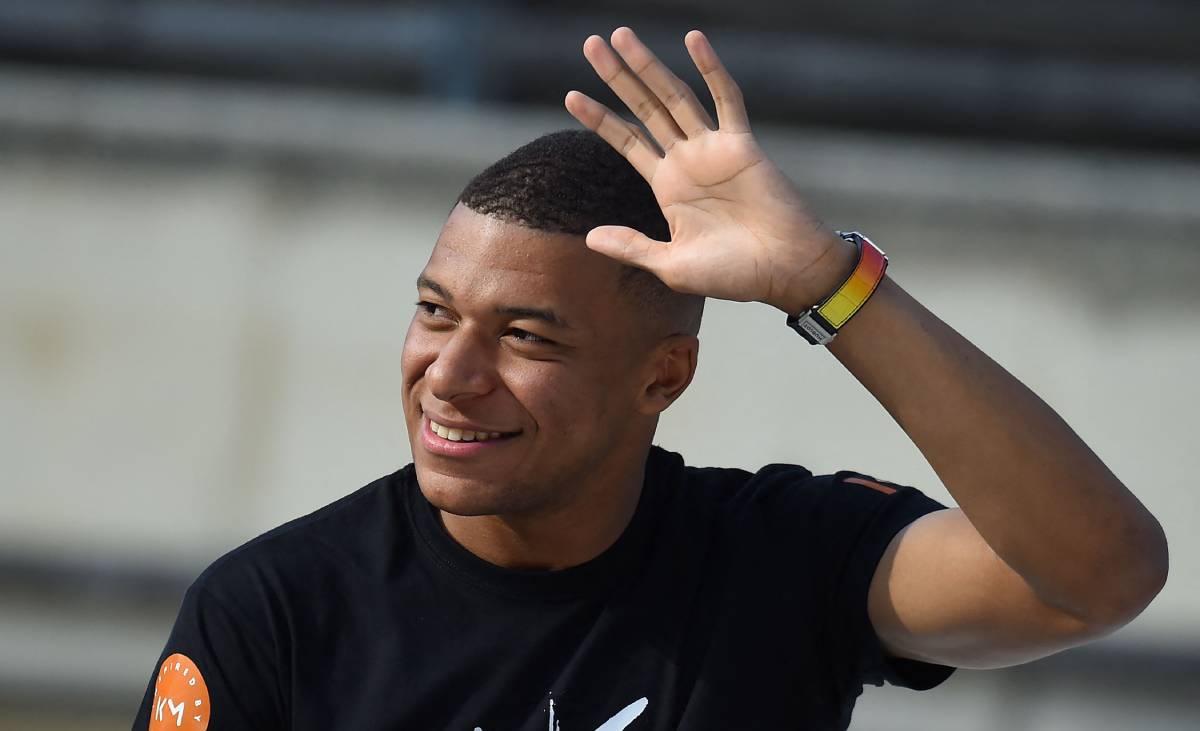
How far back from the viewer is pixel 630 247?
6.46 feet

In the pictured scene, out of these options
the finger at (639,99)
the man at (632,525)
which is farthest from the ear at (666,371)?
the finger at (639,99)

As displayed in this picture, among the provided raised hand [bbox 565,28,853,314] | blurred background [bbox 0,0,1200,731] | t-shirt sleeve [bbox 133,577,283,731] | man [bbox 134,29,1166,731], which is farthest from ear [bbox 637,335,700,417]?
blurred background [bbox 0,0,1200,731]

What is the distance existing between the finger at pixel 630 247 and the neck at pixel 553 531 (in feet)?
1.32

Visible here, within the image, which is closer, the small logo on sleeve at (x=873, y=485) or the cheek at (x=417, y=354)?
the cheek at (x=417, y=354)

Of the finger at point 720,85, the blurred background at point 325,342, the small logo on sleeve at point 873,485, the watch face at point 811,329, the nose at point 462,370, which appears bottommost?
the small logo on sleeve at point 873,485

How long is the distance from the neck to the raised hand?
0.41 m

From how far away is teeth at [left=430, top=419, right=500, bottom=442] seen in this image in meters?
2.06

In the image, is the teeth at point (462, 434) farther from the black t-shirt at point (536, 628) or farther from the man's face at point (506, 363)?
the black t-shirt at point (536, 628)

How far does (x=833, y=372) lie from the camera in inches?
178

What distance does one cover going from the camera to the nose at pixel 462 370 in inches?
79.5

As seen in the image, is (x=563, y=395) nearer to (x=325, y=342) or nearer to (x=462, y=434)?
(x=462, y=434)

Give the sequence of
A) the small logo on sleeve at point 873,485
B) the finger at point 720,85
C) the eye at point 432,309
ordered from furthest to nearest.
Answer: the small logo on sleeve at point 873,485 → the eye at point 432,309 → the finger at point 720,85

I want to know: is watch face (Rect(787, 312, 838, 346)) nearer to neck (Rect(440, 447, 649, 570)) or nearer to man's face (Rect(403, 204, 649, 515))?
man's face (Rect(403, 204, 649, 515))

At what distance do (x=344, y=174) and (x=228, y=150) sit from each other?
38 cm
